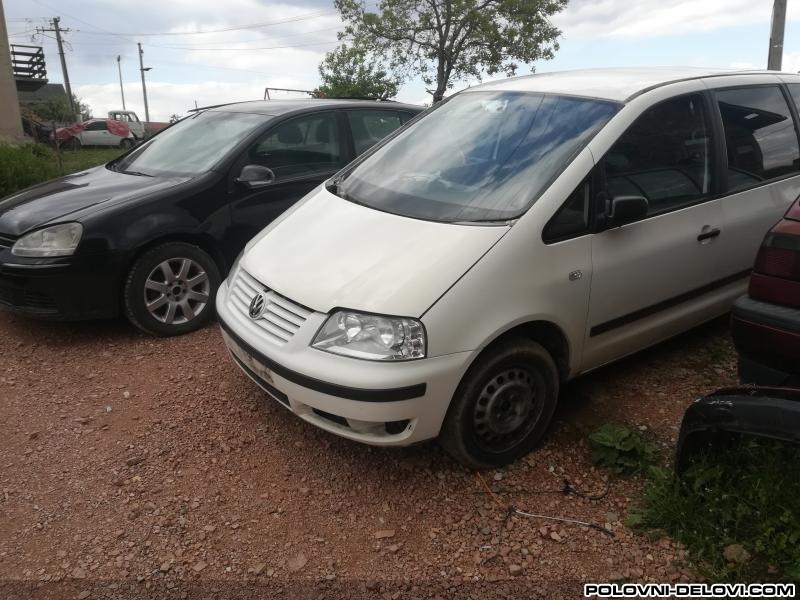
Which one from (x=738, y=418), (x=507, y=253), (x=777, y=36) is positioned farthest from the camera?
(x=777, y=36)

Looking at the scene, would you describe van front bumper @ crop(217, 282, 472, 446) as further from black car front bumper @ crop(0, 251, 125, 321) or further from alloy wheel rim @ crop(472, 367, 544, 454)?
black car front bumper @ crop(0, 251, 125, 321)

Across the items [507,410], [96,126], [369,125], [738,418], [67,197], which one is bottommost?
[507,410]

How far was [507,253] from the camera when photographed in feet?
8.90

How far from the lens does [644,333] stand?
3.41 m

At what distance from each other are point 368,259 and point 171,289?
7.01ft

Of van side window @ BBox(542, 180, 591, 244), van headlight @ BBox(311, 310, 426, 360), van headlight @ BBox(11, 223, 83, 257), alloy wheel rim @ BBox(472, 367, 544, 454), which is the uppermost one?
van side window @ BBox(542, 180, 591, 244)

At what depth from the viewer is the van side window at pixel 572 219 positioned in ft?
9.35

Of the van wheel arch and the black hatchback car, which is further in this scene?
the black hatchback car

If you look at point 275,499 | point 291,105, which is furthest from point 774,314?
point 291,105

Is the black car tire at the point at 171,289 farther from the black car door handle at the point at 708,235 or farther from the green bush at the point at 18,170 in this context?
the green bush at the point at 18,170

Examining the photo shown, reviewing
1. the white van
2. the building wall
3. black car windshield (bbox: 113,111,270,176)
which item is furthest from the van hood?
the building wall

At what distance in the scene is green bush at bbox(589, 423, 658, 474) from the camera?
9.61 feet

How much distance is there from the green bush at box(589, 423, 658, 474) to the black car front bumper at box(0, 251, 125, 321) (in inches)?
123

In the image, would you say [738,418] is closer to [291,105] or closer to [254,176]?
[254,176]
